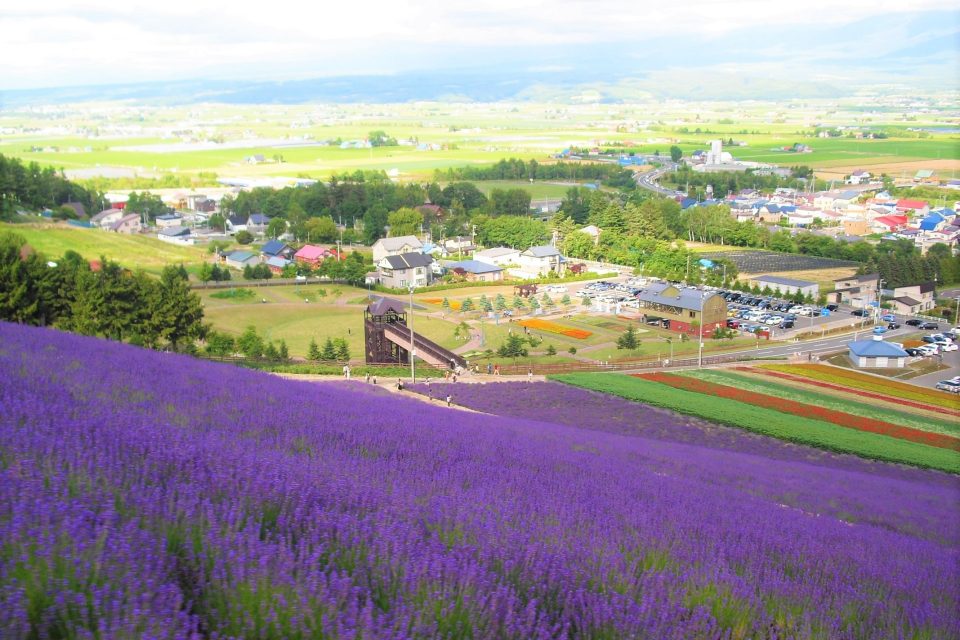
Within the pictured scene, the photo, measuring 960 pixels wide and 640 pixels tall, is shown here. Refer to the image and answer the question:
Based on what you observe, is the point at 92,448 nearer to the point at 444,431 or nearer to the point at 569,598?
the point at 569,598

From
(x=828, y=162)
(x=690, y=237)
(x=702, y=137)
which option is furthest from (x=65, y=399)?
(x=702, y=137)

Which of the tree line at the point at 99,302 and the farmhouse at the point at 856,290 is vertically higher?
the tree line at the point at 99,302

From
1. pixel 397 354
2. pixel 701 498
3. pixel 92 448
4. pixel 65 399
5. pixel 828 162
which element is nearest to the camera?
pixel 92 448

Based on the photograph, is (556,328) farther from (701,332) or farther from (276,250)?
(276,250)

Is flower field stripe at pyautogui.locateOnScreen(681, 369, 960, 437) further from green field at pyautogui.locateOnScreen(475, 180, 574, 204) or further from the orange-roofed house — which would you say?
green field at pyautogui.locateOnScreen(475, 180, 574, 204)

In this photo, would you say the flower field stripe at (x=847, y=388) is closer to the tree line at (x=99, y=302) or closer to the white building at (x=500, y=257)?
the tree line at (x=99, y=302)

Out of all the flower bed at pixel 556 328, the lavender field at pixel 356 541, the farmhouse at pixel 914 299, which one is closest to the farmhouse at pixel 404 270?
the flower bed at pixel 556 328
